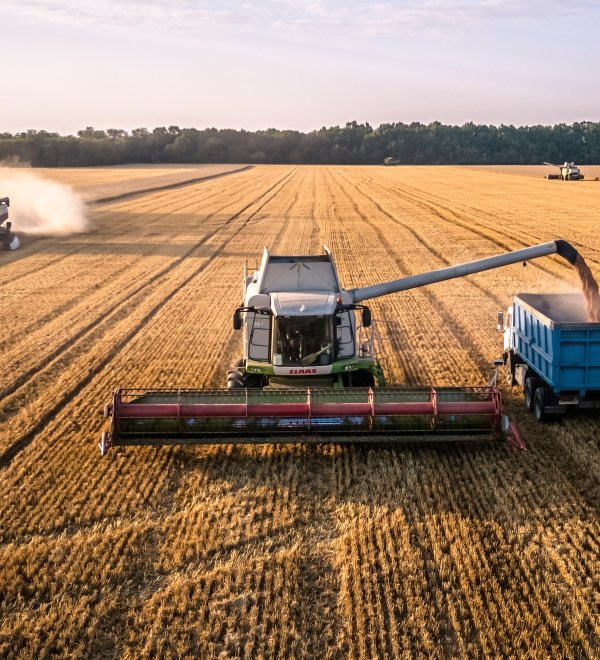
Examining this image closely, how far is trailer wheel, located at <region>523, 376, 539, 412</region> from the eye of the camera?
39.8 ft

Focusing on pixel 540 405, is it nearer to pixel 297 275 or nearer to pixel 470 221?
pixel 297 275

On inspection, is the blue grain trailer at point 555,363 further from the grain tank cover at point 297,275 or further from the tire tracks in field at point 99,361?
the tire tracks in field at point 99,361

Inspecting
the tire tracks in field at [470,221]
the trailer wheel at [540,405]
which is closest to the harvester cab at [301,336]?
the trailer wheel at [540,405]

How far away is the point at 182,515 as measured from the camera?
29.6ft

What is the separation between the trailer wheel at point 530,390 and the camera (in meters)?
12.1

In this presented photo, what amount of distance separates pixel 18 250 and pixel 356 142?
4863 inches

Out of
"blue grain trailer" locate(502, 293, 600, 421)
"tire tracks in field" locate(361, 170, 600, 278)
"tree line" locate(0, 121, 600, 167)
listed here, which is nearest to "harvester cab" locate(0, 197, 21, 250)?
"tire tracks in field" locate(361, 170, 600, 278)

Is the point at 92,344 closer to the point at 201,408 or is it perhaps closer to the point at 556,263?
the point at 201,408

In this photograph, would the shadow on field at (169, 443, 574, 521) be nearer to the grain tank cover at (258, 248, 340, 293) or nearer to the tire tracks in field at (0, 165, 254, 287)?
the grain tank cover at (258, 248, 340, 293)

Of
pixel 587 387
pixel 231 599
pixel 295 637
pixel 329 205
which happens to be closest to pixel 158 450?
pixel 231 599

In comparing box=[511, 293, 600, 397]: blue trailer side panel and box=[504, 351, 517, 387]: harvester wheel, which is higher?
box=[511, 293, 600, 397]: blue trailer side panel

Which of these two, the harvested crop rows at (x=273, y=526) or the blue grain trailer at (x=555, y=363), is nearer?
the harvested crop rows at (x=273, y=526)

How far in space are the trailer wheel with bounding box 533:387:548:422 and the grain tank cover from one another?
3318 millimetres

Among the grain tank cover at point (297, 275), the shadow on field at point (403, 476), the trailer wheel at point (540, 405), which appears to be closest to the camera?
the shadow on field at point (403, 476)
